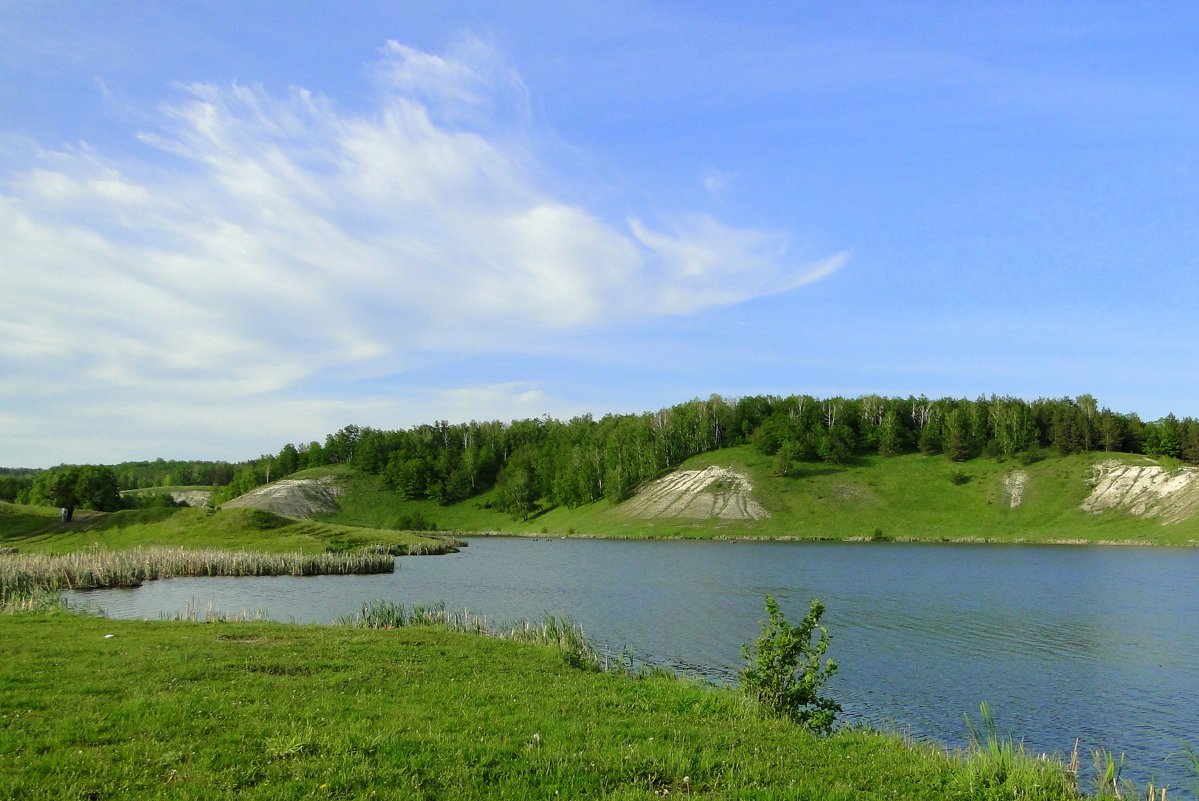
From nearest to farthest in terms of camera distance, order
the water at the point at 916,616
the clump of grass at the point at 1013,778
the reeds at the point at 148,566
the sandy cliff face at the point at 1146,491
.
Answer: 1. the clump of grass at the point at 1013,778
2. the water at the point at 916,616
3. the reeds at the point at 148,566
4. the sandy cliff face at the point at 1146,491

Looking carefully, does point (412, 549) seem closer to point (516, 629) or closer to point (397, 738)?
point (516, 629)

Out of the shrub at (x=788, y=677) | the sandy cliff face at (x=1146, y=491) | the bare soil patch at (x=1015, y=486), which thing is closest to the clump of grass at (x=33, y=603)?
the shrub at (x=788, y=677)

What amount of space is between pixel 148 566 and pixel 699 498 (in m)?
121

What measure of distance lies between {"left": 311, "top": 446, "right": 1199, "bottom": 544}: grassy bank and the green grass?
243 ft

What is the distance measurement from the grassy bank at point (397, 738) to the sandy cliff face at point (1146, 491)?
14547cm

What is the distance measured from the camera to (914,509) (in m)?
153

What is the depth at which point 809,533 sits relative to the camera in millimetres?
146125

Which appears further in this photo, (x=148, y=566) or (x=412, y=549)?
(x=412, y=549)

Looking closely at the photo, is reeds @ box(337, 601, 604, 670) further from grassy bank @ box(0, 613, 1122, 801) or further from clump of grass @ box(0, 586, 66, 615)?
clump of grass @ box(0, 586, 66, 615)

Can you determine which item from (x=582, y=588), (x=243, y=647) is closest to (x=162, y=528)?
(x=582, y=588)

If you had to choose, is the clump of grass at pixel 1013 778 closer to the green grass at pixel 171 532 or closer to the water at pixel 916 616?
the water at pixel 916 616

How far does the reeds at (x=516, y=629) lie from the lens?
91.4 ft

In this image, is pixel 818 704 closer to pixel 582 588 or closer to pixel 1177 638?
pixel 1177 638

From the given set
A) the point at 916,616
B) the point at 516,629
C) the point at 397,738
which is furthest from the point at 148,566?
the point at 397,738
